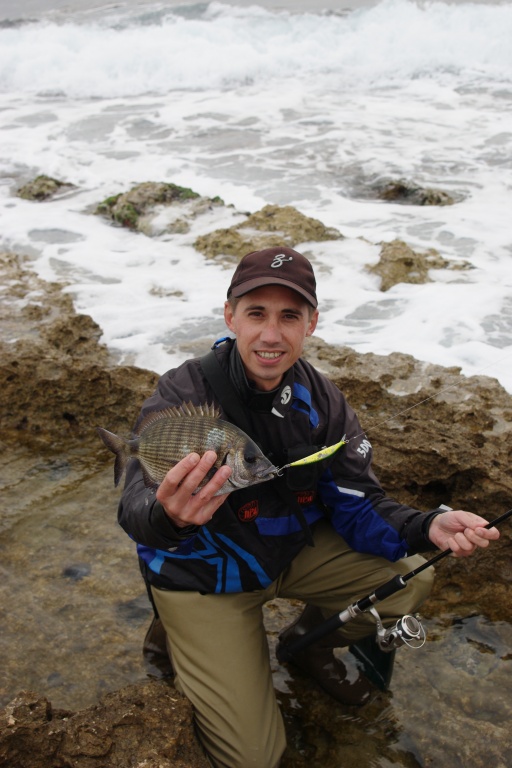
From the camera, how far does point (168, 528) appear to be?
2.37 meters

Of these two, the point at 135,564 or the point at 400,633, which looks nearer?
the point at 400,633

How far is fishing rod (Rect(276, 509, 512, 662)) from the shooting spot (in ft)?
9.18

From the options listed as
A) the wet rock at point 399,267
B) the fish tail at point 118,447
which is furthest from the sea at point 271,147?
the fish tail at point 118,447

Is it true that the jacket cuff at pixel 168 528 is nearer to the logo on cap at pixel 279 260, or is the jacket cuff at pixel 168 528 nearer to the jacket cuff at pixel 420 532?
the jacket cuff at pixel 420 532

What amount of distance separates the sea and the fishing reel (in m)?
2.79

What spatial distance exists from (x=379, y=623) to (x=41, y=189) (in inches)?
372

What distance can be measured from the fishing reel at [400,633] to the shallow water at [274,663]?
0.36 meters

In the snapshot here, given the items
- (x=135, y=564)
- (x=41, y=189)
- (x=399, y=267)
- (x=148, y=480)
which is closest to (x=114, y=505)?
(x=135, y=564)

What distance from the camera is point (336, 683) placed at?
306cm

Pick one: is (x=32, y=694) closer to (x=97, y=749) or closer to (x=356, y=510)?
(x=97, y=749)

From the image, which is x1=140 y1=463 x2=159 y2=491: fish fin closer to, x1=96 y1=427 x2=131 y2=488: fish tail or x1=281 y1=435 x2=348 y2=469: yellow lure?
x1=96 y1=427 x2=131 y2=488: fish tail

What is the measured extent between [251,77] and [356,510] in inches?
823

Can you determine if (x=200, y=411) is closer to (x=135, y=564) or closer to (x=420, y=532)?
(x=420, y=532)

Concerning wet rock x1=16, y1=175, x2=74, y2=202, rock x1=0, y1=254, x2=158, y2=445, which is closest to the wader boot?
rock x1=0, y1=254, x2=158, y2=445
